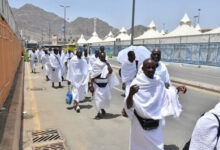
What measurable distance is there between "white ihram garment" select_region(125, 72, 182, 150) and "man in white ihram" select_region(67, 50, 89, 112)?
3.82 metres

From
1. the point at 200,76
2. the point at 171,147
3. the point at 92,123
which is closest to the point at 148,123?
the point at 171,147

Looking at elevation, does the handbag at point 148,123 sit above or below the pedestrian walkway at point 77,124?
above

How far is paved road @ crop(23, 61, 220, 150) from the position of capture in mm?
4293

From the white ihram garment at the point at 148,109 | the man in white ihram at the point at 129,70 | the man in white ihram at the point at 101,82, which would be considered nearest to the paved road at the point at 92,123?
the man in white ihram at the point at 101,82

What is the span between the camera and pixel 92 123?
537cm

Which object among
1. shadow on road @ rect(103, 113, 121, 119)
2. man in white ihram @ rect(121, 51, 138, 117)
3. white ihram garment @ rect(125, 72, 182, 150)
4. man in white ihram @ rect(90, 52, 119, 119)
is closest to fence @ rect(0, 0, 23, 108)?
man in white ihram @ rect(90, 52, 119, 119)

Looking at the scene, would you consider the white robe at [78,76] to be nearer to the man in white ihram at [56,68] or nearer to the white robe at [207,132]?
the man in white ihram at [56,68]

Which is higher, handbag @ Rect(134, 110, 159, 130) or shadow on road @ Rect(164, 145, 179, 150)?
handbag @ Rect(134, 110, 159, 130)

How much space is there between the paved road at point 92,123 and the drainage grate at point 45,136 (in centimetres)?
13

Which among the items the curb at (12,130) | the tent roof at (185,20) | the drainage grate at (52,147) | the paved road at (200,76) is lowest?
the drainage grate at (52,147)

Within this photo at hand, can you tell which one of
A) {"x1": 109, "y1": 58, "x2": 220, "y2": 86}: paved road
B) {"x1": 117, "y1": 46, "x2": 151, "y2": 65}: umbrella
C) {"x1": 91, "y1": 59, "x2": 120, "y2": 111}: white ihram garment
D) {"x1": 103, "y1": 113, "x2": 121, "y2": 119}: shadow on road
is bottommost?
{"x1": 103, "y1": 113, "x2": 121, "y2": 119}: shadow on road

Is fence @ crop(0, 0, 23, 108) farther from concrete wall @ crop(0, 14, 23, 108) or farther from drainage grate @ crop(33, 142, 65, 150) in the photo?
drainage grate @ crop(33, 142, 65, 150)

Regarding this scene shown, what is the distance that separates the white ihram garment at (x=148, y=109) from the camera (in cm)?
275

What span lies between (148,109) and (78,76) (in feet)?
13.6
